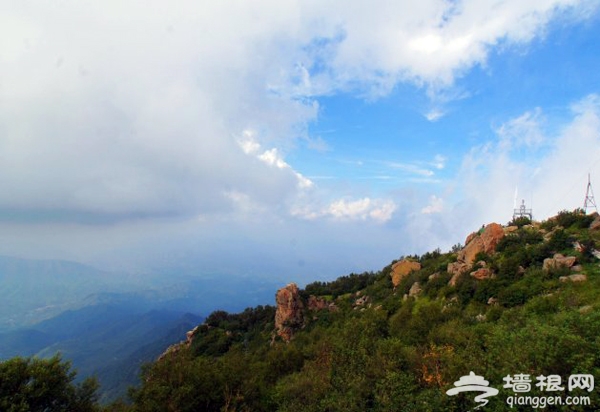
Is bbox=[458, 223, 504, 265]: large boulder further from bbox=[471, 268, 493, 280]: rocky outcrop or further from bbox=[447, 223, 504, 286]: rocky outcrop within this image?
bbox=[471, 268, 493, 280]: rocky outcrop

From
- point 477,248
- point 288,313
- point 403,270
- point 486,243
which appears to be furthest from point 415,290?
point 288,313

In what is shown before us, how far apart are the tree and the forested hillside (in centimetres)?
255

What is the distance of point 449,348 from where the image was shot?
1891 centimetres

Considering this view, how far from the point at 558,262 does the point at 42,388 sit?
41954 mm

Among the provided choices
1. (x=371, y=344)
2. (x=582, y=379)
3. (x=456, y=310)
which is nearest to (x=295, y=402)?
(x=371, y=344)

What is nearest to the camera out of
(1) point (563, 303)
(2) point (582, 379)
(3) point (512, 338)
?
(2) point (582, 379)

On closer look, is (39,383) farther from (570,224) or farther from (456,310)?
(570,224)

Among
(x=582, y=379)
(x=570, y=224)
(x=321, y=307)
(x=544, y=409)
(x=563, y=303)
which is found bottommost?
(x=321, y=307)

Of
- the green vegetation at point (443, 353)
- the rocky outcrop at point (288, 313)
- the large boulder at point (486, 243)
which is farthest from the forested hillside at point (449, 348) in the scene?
the rocky outcrop at point (288, 313)

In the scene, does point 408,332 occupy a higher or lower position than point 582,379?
lower

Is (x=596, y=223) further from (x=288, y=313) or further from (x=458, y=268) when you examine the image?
(x=288, y=313)

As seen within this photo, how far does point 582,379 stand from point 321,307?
57310mm

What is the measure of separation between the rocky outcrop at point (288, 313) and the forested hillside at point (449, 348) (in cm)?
1096

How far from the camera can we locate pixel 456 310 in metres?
30.9
